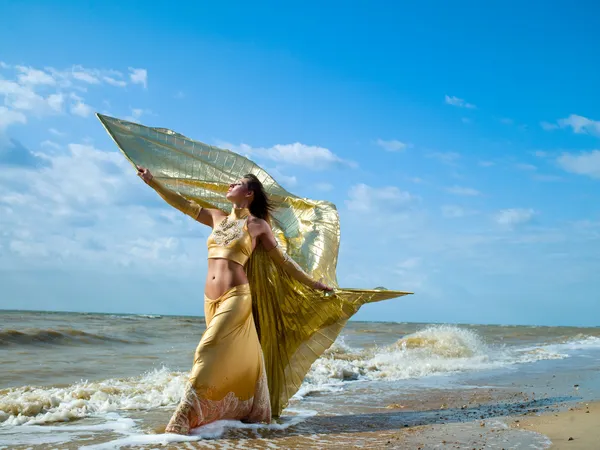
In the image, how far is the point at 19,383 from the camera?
8.94 meters

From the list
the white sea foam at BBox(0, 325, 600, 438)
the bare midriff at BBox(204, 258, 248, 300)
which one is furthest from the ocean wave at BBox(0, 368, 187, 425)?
the bare midriff at BBox(204, 258, 248, 300)

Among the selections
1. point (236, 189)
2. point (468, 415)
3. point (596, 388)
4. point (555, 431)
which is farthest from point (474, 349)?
point (236, 189)

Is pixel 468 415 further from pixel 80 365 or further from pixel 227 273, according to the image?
pixel 80 365

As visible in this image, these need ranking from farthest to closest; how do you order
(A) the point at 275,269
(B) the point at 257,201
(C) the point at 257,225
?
1. (A) the point at 275,269
2. (B) the point at 257,201
3. (C) the point at 257,225

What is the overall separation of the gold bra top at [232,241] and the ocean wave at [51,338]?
1125 centimetres

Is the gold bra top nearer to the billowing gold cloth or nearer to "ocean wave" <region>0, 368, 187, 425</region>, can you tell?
the billowing gold cloth

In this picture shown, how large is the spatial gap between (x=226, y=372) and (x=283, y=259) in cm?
129

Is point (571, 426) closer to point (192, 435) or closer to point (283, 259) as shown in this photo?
point (283, 259)

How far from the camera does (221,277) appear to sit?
18.1 feet

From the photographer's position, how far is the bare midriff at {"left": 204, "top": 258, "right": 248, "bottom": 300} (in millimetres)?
5492

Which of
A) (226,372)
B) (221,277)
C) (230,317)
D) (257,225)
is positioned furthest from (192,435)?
(257,225)

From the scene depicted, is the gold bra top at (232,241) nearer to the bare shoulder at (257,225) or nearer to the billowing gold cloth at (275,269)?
the bare shoulder at (257,225)

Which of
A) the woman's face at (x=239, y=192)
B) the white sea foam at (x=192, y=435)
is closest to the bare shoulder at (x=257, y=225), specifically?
the woman's face at (x=239, y=192)

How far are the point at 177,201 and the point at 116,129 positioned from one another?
113 cm
